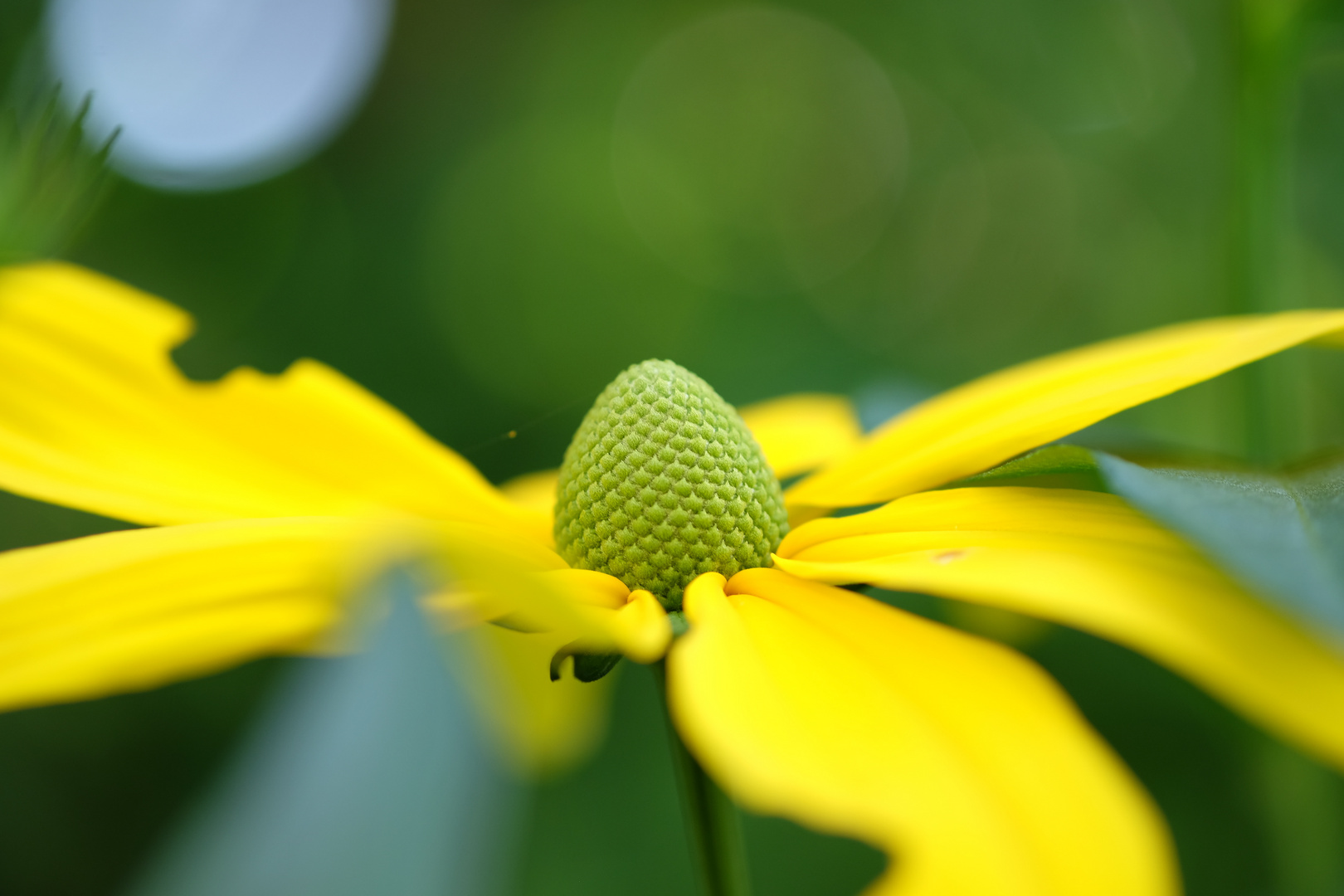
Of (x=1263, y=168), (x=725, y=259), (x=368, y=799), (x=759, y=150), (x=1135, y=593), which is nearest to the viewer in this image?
(x=368, y=799)

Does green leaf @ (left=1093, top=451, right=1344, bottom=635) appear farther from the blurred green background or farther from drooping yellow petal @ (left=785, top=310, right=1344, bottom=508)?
the blurred green background

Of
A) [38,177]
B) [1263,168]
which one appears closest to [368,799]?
[38,177]

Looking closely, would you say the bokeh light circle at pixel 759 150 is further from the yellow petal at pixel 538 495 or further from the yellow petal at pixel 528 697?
the yellow petal at pixel 528 697

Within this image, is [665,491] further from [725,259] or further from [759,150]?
[759,150]

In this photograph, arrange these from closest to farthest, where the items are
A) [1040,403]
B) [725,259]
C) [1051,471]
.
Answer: [1051,471]
[1040,403]
[725,259]

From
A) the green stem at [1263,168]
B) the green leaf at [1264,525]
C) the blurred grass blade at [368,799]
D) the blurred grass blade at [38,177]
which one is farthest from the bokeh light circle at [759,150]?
the blurred grass blade at [368,799]

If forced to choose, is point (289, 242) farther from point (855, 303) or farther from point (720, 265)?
point (855, 303)
